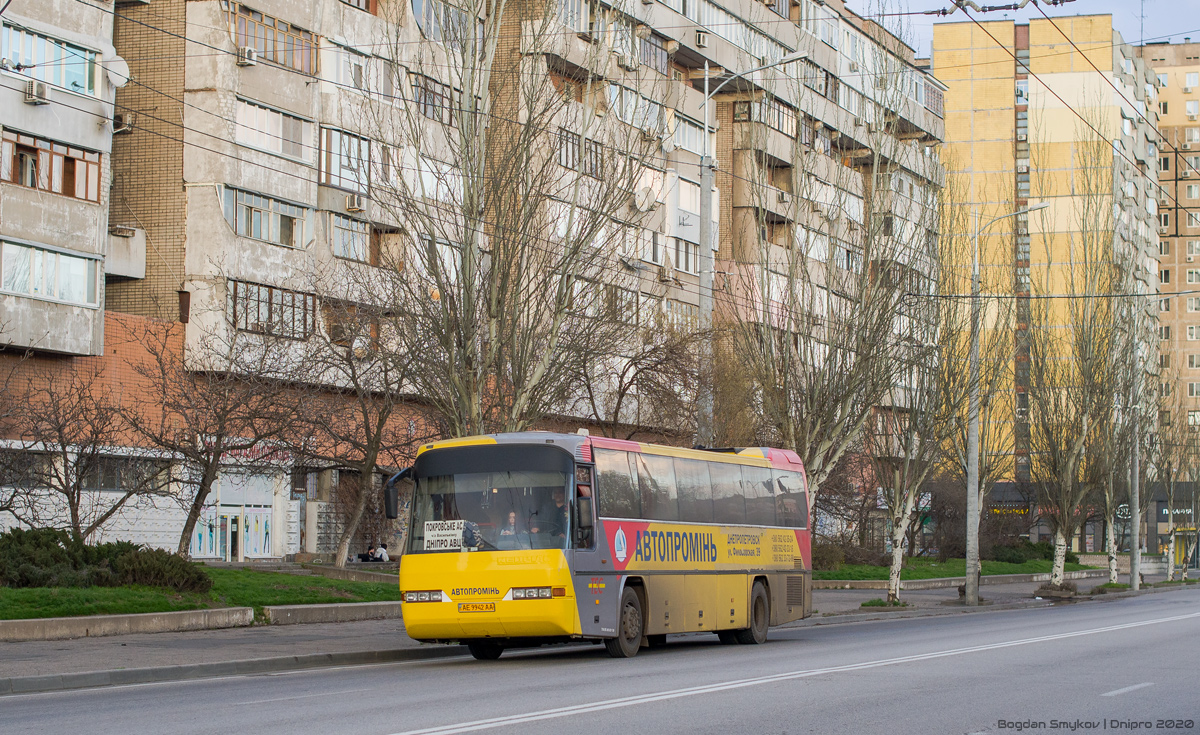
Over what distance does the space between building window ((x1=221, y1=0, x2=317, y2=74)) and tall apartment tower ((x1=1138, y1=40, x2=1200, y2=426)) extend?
96445 millimetres

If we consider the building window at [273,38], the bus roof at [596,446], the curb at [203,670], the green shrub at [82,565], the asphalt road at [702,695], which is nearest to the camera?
the asphalt road at [702,695]

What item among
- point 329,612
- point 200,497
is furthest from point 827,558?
point 329,612

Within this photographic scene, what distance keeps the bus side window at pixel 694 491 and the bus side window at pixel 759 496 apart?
1.42m

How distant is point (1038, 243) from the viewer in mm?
101125

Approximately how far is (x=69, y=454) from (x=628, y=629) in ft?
60.0

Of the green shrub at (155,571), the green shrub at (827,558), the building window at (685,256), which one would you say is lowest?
the green shrub at (827,558)

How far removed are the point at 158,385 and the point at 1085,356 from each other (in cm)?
3384

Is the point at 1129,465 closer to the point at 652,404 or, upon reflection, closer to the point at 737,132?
the point at 737,132

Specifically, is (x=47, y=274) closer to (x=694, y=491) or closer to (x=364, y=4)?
(x=364, y=4)

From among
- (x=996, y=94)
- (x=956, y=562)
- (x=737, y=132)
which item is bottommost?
(x=956, y=562)

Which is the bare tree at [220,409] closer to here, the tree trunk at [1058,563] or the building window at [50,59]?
the building window at [50,59]

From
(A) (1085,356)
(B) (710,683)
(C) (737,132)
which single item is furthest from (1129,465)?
(B) (710,683)

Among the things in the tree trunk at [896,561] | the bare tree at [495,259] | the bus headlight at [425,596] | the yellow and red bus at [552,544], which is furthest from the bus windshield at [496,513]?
the tree trunk at [896,561]

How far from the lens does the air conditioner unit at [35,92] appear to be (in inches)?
1361
